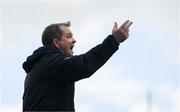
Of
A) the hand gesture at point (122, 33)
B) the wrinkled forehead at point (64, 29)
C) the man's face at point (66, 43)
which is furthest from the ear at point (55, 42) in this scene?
the hand gesture at point (122, 33)

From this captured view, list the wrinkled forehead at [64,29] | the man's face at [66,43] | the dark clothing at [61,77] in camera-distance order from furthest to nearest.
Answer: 1. the wrinkled forehead at [64,29]
2. the man's face at [66,43]
3. the dark clothing at [61,77]

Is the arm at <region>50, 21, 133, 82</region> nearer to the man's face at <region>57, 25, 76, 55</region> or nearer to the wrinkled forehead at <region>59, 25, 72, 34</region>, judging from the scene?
the man's face at <region>57, 25, 76, 55</region>

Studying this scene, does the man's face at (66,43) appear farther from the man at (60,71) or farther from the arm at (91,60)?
the arm at (91,60)

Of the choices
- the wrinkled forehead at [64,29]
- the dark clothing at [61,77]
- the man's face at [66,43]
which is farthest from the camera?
the wrinkled forehead at [64,29]

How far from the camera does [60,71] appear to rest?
8188 millimetres

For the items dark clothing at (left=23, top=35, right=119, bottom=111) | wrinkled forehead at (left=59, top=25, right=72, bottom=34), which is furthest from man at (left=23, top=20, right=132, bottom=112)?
wrinkled forehead at (left=59, top=25, right=72, bottom=34)

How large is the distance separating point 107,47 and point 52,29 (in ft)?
2.59

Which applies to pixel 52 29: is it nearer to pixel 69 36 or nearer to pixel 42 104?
pixel 69 36

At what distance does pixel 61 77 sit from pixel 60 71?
7 centimetres

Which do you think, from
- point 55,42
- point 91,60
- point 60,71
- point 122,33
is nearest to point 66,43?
point 55,42

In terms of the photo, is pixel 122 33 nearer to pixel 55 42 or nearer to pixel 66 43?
pixel 66 43

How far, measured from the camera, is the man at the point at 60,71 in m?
8.07

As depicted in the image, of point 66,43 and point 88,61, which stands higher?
point 66,43

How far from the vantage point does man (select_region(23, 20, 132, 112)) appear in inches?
318
